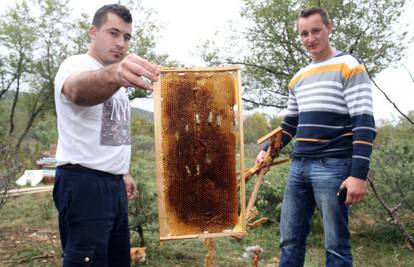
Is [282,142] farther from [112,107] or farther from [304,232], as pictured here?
[112,107]

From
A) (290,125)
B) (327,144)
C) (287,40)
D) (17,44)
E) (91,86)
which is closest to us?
(91,86)

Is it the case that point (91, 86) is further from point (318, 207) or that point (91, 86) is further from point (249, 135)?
point (249, 135)

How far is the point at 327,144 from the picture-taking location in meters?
2.99

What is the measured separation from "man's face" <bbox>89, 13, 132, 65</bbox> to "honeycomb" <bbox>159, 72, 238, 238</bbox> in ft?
1.16

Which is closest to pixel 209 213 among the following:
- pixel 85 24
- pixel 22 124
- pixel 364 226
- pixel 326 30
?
pixel 326 30

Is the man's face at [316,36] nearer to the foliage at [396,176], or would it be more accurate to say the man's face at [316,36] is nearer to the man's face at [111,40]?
the man's face at [111,40]

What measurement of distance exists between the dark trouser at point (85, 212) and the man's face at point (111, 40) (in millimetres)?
716

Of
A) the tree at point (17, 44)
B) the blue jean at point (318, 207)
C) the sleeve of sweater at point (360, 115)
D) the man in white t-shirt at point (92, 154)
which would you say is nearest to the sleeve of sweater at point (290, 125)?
the blue jean at point (318, 207)

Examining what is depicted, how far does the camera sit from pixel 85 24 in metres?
22.1

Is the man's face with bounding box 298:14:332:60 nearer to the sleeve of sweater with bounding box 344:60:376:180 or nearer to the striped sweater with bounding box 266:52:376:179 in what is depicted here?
the striped sweater with bounding box 266:52:376:179

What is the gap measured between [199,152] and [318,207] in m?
1.03

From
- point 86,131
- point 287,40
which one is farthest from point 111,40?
point 287,40

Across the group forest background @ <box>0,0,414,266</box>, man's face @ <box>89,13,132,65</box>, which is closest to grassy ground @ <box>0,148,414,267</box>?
forest background @ <box>0,0,414,266</box>

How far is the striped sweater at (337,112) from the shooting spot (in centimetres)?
281
